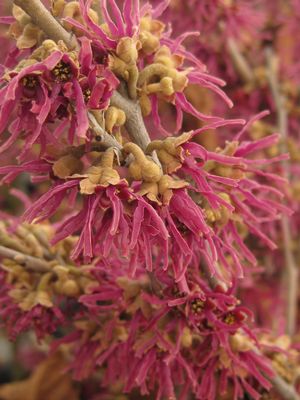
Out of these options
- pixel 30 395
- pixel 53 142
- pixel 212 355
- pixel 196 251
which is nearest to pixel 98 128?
pixel 53 142

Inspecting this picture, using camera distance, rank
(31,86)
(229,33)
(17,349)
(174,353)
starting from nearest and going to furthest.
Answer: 1. (31,86)
2. (174,353)
3. (229,33)
4. (17,349)

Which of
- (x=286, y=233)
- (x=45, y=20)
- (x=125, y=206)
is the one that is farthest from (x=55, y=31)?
(x=286, y=233)

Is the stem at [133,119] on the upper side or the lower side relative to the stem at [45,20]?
lower

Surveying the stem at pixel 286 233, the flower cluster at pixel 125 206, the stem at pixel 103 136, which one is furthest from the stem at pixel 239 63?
the stem at pixel 103 136

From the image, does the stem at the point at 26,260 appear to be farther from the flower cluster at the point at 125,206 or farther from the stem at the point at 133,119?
the stem at the point at 133,119

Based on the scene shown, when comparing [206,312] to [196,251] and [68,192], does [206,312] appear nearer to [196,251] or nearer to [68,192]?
[196,251]

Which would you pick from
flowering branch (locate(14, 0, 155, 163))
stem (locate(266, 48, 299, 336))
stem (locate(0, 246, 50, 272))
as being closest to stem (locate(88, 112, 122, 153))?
flowering branch (locate(14, 0, 155, 163))
